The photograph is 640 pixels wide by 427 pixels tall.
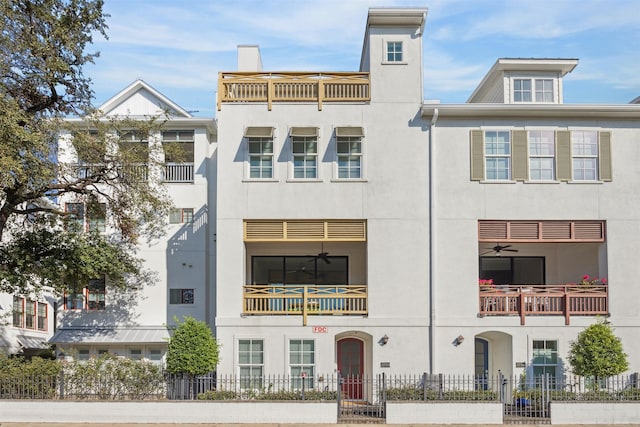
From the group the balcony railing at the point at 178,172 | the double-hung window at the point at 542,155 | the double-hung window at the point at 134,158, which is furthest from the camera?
the balcony railing at the point at 178,172

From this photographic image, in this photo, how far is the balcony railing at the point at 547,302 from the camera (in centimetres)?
2683

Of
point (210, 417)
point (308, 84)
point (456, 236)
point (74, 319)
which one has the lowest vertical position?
point (210, 417)

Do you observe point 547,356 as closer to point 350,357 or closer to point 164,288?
point 350,357

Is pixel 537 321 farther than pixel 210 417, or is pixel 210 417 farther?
pixel 537 321

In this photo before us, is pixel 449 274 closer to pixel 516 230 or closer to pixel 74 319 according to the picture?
pixel 516 230

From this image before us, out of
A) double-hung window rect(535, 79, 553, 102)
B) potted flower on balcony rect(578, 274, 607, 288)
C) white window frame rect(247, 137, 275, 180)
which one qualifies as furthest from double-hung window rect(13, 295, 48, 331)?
double-hung window rect(535, 79, 553, 102)

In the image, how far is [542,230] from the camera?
2725 cm

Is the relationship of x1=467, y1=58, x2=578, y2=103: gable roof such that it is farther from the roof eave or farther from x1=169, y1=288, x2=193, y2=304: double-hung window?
x1=169, y1=288, x2=193, y2=304: double-hung window

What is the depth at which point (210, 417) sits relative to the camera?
76.8ft

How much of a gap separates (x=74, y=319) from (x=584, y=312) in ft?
60.8

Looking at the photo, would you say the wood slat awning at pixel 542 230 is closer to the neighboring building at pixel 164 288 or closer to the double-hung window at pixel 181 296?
the neighboring building at pixel 164 288

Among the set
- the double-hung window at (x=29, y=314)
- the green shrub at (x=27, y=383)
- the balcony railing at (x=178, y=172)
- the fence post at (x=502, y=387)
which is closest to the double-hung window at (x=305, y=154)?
the balcony railing at (x=178, y=172)

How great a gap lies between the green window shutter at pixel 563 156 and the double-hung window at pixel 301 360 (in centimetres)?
1005

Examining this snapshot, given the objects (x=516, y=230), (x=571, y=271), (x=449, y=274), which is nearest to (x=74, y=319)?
(x=449, y=274)
